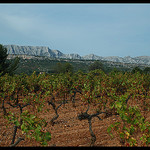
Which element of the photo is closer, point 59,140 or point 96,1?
point 96,1

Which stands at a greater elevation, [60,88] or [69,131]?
[60,88]

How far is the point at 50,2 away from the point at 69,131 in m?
6.71

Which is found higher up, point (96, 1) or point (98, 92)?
point (96, 1)

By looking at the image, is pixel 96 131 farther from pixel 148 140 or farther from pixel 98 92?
pixel 148 140

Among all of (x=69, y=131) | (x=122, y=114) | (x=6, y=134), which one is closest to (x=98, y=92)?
(x=69, y=131)

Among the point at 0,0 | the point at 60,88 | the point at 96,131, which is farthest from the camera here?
the point at 60,88

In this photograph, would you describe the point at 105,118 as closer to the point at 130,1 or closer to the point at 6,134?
the point at 6,134

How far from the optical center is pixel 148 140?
3816 millimetres

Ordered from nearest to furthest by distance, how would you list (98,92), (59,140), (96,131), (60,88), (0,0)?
(0,0) < (59,140) < (96,131) < (98,92) < (60,88)

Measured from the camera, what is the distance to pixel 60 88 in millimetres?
10734

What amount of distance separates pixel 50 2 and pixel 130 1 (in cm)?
94

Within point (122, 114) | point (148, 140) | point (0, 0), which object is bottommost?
point (148, 140)

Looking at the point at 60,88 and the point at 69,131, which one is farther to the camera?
the point at 60,88

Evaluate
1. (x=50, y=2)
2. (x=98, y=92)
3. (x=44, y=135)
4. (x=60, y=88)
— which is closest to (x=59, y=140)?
(x=44, y=135)
